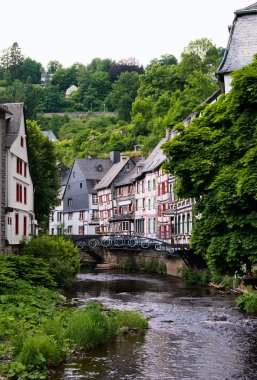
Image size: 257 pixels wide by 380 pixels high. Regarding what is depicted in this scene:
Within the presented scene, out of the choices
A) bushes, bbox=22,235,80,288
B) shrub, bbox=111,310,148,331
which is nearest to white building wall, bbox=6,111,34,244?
bushes, bbox=22,235,80,288

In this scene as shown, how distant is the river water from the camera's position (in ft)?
59.8

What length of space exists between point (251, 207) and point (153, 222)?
54556 millimetres

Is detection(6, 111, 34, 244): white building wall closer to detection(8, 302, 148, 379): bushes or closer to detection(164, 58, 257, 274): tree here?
detection(8, 302, 148, 379): bushes

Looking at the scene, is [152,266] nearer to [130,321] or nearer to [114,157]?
[130,321]

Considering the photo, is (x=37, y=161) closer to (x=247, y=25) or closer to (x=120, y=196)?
(x=247, y=25)

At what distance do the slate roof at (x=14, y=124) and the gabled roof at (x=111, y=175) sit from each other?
47.9 metres

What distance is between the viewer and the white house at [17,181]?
41.2 meters

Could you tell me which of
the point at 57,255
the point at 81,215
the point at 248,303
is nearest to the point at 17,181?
the point at 57,255

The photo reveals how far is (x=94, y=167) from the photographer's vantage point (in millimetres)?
105312

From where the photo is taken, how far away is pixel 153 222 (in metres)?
75.3

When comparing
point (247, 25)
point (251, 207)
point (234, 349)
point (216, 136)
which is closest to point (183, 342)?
point (234, 349)

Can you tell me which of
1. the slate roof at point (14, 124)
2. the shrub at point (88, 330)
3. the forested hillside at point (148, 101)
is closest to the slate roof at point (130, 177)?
the forested hillside at point (148, 101)

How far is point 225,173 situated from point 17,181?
2469cm

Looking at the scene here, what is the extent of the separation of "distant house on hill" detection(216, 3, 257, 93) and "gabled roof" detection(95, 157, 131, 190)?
59.6m
